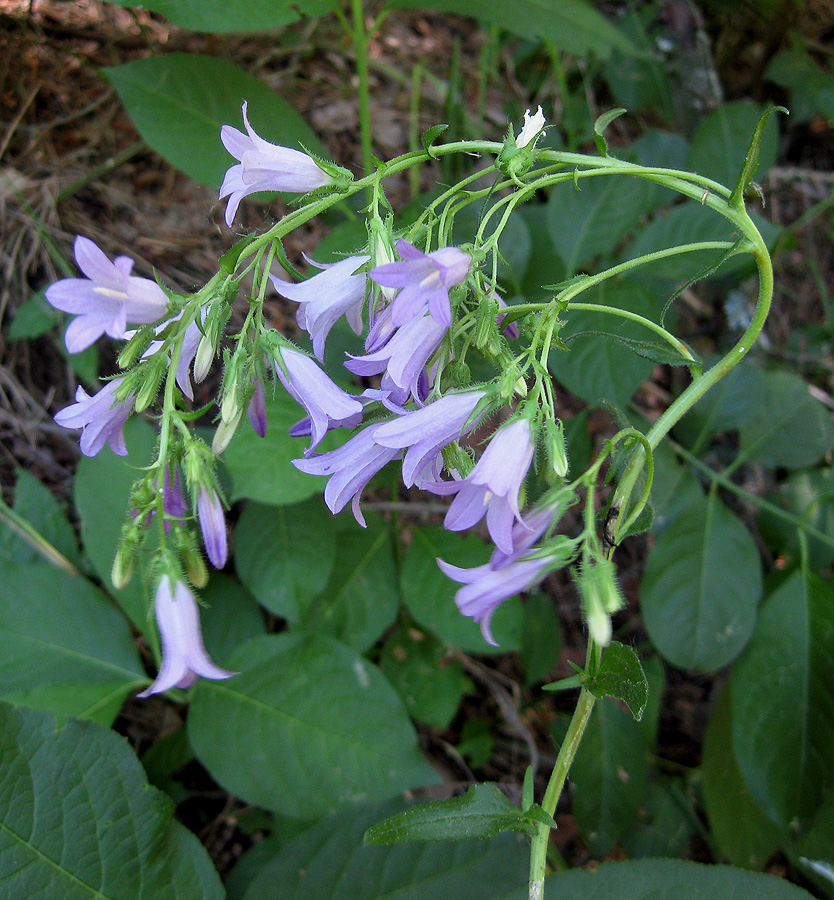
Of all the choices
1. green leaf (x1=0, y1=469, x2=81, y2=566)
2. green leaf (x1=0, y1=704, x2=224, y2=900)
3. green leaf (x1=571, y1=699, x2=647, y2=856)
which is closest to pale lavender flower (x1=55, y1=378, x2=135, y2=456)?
green leaf (x1=0, y1=704, x2=224, y2=900)

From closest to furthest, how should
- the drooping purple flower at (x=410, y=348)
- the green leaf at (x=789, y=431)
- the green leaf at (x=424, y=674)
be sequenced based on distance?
1. the drooping purple flower at (x=410, y=348)
2. the green leaf at (x=424, y=674)
3. the green leaf at (x=789, y=431)

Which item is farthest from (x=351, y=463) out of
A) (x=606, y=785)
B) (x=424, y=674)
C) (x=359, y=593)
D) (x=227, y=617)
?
(x=606, y=785)

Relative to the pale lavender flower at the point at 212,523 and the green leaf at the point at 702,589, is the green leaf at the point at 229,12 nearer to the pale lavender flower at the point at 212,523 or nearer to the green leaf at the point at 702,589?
the pale lavender flower at the point at 212,523

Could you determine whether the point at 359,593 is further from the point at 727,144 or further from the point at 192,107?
the point at 727,144

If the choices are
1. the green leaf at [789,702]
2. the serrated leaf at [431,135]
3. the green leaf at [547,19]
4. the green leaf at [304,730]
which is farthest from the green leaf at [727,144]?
the green leaf at [304,730]

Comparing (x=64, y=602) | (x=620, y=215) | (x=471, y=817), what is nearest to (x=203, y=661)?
(x=471, y=817)

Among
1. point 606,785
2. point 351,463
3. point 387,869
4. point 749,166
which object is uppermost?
point 749,166
